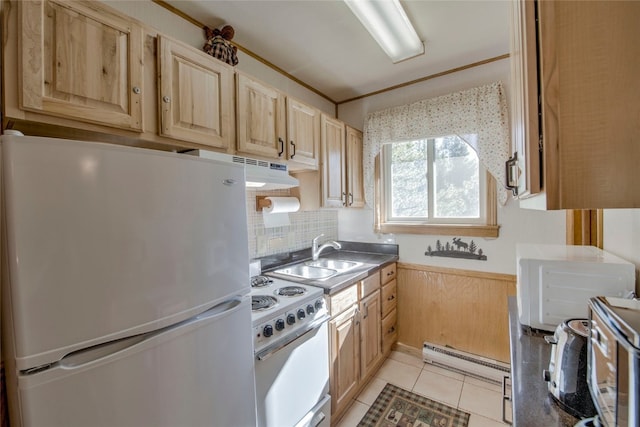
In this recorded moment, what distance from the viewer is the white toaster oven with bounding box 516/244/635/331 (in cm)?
103

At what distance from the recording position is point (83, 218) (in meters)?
0.74

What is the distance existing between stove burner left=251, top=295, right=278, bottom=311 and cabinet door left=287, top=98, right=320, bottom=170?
940 millimetres

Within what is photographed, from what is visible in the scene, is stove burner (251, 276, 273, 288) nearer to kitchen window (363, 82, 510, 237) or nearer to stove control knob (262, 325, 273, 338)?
stove control knob (262, 325, 273, 338)

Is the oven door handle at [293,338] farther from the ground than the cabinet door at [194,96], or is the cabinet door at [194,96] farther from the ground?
the cabinet door at [194,96]

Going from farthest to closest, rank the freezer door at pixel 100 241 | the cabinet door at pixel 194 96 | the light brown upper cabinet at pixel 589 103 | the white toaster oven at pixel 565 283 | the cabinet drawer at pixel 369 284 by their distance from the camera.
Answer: the cabinet drawer at pixel 369 284 < the cabinet door at pixel 194 96 < the white toaster oven at pixel 565 283 < the freezer door at pixel 100 241 < the light brown upper cabinet at pixel 589 103

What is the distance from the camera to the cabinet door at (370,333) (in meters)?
2.11

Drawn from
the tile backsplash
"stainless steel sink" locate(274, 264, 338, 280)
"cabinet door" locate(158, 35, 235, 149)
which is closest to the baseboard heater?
"stainless steel sink" locate(274, 264, 338, 280)

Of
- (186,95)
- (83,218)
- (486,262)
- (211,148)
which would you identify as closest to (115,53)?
(186,95)

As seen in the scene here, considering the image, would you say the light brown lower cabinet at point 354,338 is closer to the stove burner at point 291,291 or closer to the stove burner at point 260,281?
the stove burner at point 291,291

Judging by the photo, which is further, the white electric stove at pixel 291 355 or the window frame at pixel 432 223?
the window frame at pixel 432 223

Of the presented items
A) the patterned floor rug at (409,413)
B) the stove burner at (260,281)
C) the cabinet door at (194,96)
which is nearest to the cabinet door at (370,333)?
the patterned floor rug at (409,413)

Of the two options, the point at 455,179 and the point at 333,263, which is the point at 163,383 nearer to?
the point at 333,263

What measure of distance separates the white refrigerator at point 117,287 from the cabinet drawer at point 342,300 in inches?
29.4

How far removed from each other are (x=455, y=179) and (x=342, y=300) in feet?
5.03
